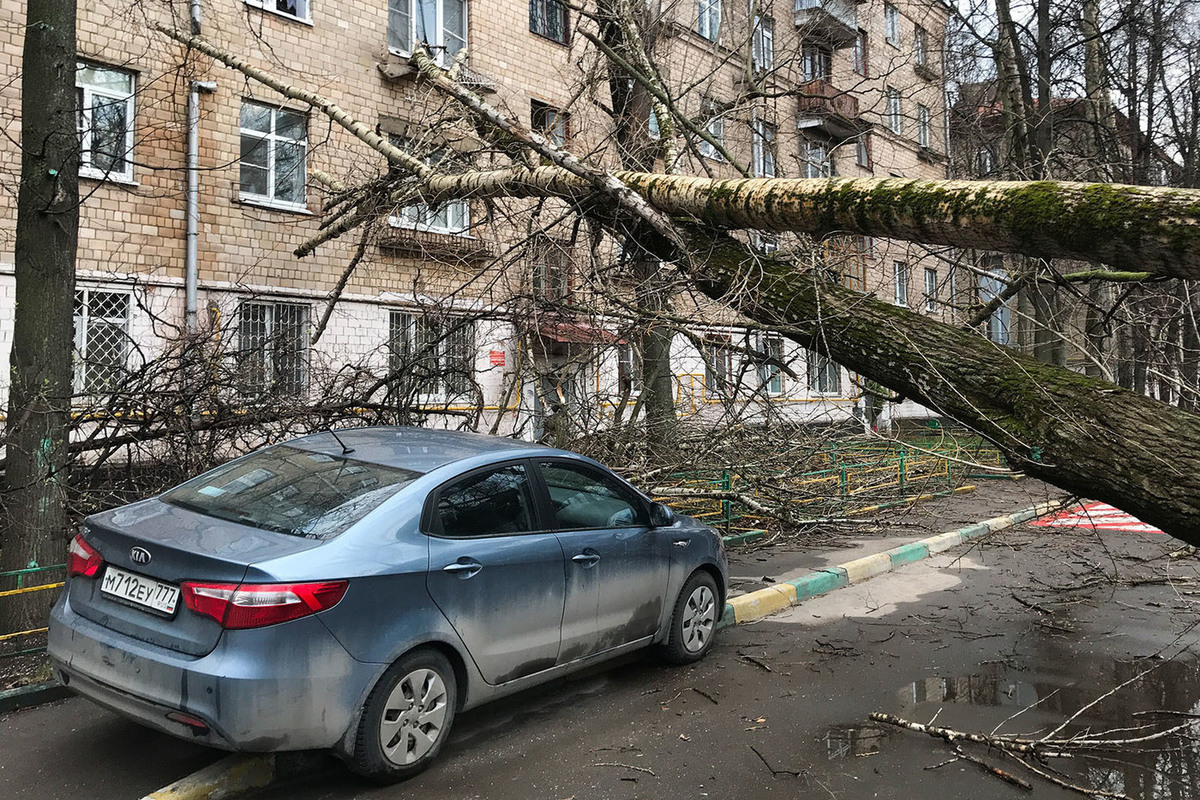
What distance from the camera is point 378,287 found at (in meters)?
16.3

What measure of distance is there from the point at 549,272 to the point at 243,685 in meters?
5.49

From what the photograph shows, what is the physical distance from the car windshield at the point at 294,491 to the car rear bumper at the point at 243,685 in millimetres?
518

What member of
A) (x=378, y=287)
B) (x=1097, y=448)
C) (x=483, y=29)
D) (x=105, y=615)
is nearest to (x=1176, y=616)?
(x=1097, y=448)

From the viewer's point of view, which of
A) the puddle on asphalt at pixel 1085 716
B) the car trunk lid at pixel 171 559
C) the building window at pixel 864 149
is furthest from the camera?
the building window at pixel 864 149

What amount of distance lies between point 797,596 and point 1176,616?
3.14 meters

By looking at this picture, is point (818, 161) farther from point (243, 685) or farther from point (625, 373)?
point (243, 685)

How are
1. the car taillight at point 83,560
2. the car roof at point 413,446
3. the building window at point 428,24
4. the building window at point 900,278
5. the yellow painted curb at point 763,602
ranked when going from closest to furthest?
the car taillight at point 83,560 → the car roof at point 413,446 → the yellow painted curb at point 763,602 → the building window at point 900,278 → the building window at point 428,24

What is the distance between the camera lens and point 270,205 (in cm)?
1473

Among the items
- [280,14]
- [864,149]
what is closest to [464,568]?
[280,14]

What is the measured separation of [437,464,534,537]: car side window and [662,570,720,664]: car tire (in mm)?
1556

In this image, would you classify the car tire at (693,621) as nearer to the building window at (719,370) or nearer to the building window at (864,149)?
the building window at (719,370)

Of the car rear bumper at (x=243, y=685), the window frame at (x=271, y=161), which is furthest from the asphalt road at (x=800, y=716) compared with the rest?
the window frame at (x=271, y=161)

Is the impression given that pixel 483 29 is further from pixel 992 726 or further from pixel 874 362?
pixel 992 726

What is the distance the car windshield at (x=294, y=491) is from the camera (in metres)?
3.89
